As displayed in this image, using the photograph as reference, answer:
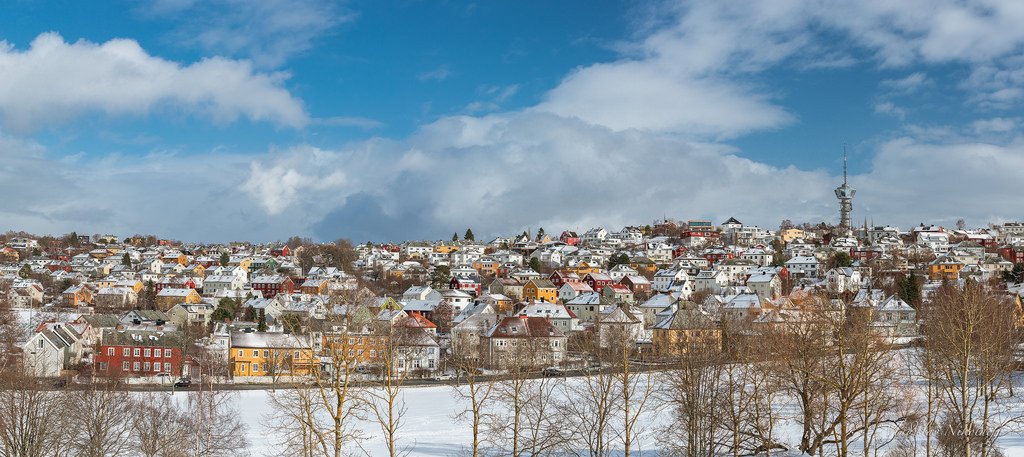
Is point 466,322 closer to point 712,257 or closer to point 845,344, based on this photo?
point 845,344

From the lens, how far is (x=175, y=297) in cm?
Answer: 7656

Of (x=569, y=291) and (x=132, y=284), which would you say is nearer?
(x=569, y=291)

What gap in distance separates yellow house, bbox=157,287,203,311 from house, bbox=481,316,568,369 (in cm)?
3471

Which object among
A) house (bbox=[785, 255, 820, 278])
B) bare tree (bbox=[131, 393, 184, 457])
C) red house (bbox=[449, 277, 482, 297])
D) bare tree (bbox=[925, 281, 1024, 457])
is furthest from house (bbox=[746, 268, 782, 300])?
bare tree (bbox=[131, 393, 184, 457])

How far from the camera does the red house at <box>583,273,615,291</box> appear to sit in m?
83.5

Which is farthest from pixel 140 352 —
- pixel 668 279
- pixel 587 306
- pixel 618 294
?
pixel 668 279

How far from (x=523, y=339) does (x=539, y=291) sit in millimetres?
29897

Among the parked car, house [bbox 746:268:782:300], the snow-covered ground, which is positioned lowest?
the snow-covered ground

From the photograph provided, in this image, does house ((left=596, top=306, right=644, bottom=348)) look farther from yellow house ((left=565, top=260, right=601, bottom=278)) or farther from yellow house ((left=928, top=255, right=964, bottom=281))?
yellow house ((left=928, top=255, right=964, bottom=281))

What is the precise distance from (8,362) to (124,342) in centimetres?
882

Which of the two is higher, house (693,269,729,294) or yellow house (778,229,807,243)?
yellow house (778,229,807,243)

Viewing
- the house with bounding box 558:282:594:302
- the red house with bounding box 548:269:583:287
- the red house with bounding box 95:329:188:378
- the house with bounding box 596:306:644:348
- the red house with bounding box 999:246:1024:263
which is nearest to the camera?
the red house with bounding box 95:329:188:378

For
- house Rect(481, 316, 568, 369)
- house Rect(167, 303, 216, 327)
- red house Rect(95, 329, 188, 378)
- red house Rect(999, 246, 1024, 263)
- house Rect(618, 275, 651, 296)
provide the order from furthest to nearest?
1. red house Rect(999, 246, 1024, 263)
2. house Rect(618, 275, 651, 296)
3. house Rect(167, 303, 216, 327)
4. house Rect(481, 316, 568, 369)
5. red house Rect(95, 329, 188, 378)

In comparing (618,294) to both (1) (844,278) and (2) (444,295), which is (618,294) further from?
(1) (844,278)
